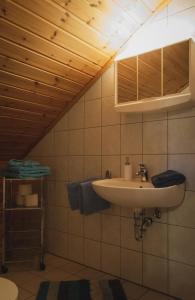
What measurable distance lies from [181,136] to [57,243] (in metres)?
1.65

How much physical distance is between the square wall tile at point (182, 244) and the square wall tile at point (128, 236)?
0.27m

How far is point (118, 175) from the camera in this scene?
6.89ft

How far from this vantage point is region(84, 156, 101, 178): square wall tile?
224 cm

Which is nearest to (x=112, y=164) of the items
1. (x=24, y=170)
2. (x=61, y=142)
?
(x=61, y=142)

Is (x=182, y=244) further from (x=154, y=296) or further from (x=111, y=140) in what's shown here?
(x=111, y=140)

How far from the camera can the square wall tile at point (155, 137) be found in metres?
1.86

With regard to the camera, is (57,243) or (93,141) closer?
(93,141)

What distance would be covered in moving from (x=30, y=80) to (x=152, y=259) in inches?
64.5

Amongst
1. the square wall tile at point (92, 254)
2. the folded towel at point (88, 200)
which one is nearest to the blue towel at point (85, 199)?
the folded towel at point (88, 200)

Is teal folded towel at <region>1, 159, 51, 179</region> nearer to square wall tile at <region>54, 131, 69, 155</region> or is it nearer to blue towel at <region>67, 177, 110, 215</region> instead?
square wall tile at <region>54, 131, 69, 155</region>

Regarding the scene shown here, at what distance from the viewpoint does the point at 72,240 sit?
8.05ft

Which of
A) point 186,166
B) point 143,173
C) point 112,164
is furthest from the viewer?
point 112,164

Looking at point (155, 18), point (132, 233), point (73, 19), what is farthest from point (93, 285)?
point (155, 18)

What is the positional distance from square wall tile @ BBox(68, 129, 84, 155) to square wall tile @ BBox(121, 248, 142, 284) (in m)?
0.95
